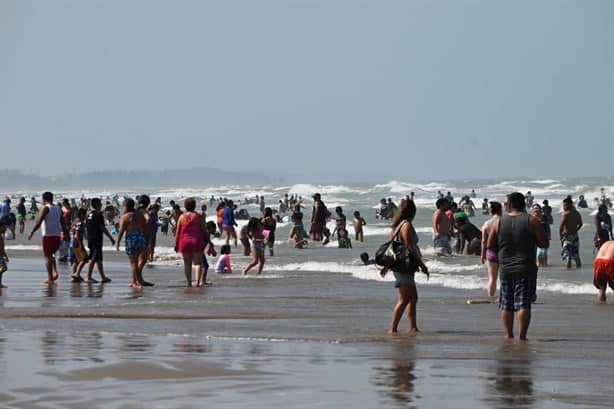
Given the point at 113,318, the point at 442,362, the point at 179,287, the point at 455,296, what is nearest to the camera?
the point at 442,362

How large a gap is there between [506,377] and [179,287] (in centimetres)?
1142

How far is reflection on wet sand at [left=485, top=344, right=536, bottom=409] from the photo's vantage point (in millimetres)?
8133

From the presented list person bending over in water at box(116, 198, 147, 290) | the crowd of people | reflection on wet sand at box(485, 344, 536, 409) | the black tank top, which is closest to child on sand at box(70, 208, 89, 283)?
the crowd of people

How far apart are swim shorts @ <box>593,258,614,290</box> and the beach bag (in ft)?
14.9

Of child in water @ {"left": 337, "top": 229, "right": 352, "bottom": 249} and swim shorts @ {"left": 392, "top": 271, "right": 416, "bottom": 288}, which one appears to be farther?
child in water @ {"left": 337, "top": 229, "right": 352, "bottom": 249}

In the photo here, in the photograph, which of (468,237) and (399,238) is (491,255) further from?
(468,237)

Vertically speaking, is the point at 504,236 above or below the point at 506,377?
above

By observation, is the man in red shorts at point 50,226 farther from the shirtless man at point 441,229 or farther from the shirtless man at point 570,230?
the shirtless man at point 441,229

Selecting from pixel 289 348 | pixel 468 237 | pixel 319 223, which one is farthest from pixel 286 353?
pixel 319 223

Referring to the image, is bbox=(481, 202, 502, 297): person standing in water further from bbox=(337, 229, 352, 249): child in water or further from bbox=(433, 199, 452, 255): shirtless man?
bbox=(337, 229, 352, 249): child in water

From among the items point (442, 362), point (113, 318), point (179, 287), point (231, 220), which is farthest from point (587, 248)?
point (442, 362)

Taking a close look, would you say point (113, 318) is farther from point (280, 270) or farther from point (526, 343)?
point (280, 270)

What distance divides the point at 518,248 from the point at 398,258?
1241 millimetres

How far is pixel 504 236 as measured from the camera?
11836 mm
